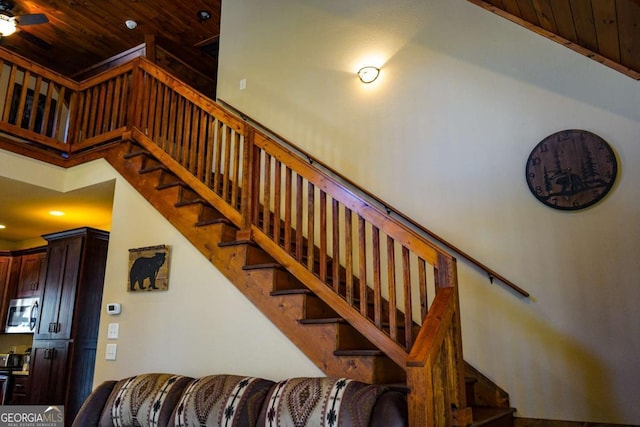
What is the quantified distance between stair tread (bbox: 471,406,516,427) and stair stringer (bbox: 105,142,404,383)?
587 millimetres

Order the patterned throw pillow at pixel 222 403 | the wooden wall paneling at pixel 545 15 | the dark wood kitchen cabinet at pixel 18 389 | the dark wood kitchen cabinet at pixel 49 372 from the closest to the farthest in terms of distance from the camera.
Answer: the patterned throw pillow at pixel 222 403 → the wooden wall paneling at pixel 545 15 → the dark wood kitchen cabinet at pixel 49 372 → the dark wood kitchen cabinet at pixel 18 389

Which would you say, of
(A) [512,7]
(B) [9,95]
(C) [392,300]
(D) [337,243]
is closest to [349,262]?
(D) [337,243]

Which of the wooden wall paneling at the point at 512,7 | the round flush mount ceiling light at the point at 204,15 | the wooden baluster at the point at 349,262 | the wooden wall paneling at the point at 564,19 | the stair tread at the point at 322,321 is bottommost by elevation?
the stair tread at the point at 322,321

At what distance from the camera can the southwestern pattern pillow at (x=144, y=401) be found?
9.43 feet

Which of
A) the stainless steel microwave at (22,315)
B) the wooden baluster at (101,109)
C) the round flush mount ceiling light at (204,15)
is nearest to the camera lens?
the wooden baluster at (101,109)

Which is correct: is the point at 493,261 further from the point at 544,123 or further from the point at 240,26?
the point at 240,26

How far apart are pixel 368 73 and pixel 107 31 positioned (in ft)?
14.1

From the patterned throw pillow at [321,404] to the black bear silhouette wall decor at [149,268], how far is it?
1.72m

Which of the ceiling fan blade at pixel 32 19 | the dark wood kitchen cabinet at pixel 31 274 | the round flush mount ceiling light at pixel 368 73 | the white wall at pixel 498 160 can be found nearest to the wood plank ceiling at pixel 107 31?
the ceiling fan blade at pixel 32 19

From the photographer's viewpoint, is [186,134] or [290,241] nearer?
[290,241]

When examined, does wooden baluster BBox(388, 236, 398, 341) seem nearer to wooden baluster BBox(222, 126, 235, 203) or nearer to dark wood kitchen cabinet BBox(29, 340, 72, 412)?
wooden baluster BBox(222, 126, 235, 203)

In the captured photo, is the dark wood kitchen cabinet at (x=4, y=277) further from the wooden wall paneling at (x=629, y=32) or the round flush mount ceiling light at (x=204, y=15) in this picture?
the wooden wall paneling at (x=629, y=32)

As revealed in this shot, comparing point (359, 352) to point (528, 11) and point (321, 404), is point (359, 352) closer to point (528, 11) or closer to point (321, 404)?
point (321, 404)

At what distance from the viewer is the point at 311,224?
314 centimetres
